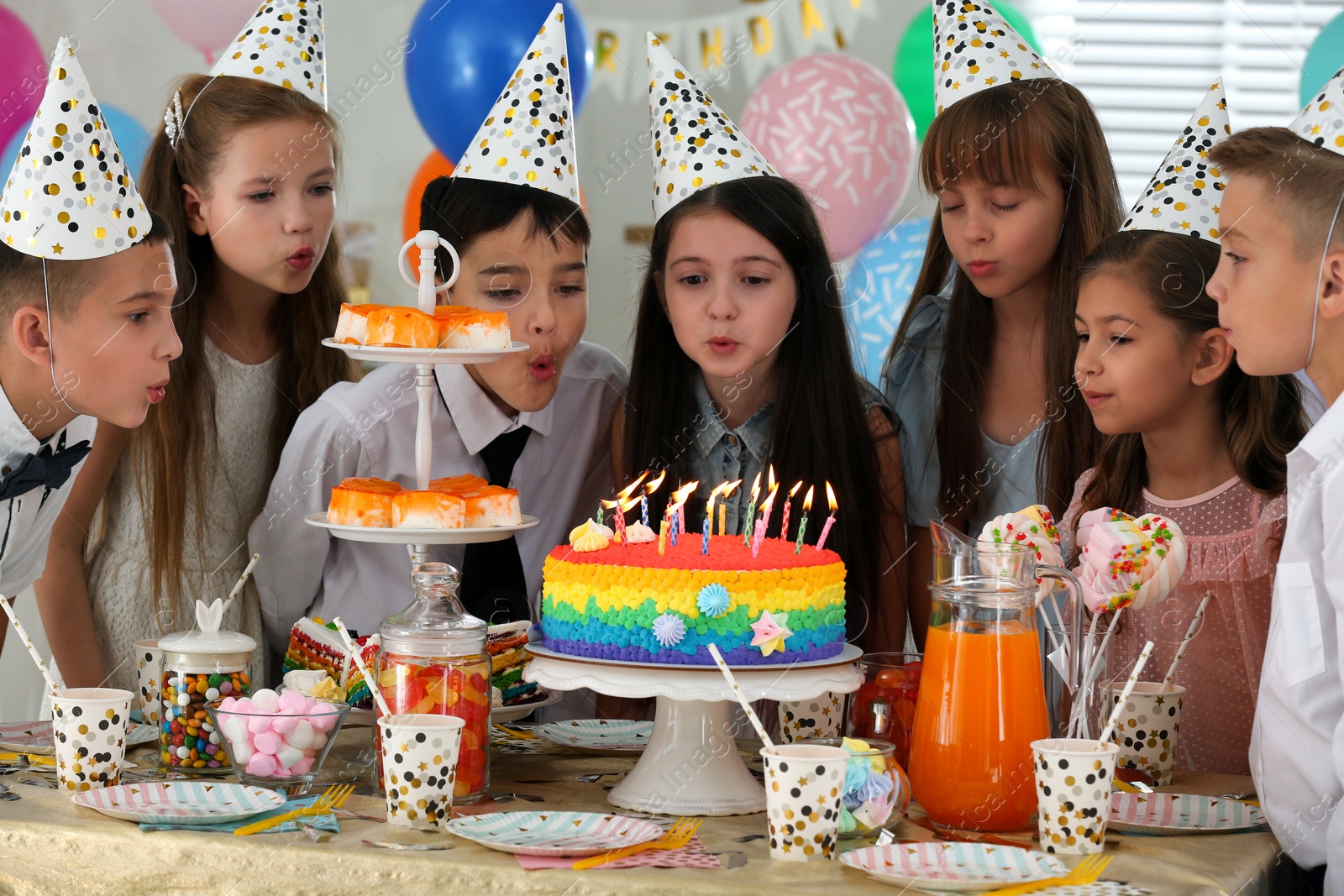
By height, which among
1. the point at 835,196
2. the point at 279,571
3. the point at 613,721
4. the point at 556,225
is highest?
the point at 835,196

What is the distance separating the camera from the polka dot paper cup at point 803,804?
3.69 ft

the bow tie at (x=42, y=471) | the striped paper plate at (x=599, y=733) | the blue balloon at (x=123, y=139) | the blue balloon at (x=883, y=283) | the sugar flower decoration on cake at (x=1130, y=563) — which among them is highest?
the blue balloon at (x=123, y=139)

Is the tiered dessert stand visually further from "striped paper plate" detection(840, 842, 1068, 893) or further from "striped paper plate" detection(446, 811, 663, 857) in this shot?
"striped paper plate" detection(840, 842, 1068, 893)

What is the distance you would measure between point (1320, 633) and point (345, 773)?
3.36 ft

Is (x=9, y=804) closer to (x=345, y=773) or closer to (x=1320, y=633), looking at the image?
(x=345, y=773)

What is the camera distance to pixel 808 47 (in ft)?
10.9

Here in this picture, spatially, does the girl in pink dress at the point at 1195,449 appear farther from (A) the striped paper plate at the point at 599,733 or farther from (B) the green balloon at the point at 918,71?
(B) the green balloon at the point at 918,71

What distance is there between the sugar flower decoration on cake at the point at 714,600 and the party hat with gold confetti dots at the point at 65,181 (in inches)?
36.1

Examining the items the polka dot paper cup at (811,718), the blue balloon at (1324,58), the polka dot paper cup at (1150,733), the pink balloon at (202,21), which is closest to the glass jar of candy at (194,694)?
the polka dot paper cup at (811,718)

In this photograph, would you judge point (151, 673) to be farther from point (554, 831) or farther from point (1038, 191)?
point (1038, 191)

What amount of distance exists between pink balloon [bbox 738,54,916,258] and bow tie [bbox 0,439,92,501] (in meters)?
1.58

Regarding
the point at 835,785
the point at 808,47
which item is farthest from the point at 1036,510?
the point at 808,47

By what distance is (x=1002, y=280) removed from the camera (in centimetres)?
205

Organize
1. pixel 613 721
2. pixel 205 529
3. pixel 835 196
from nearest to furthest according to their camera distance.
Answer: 1. pixel 613 721
2. pixel 205 529
3. pixel 835 196
